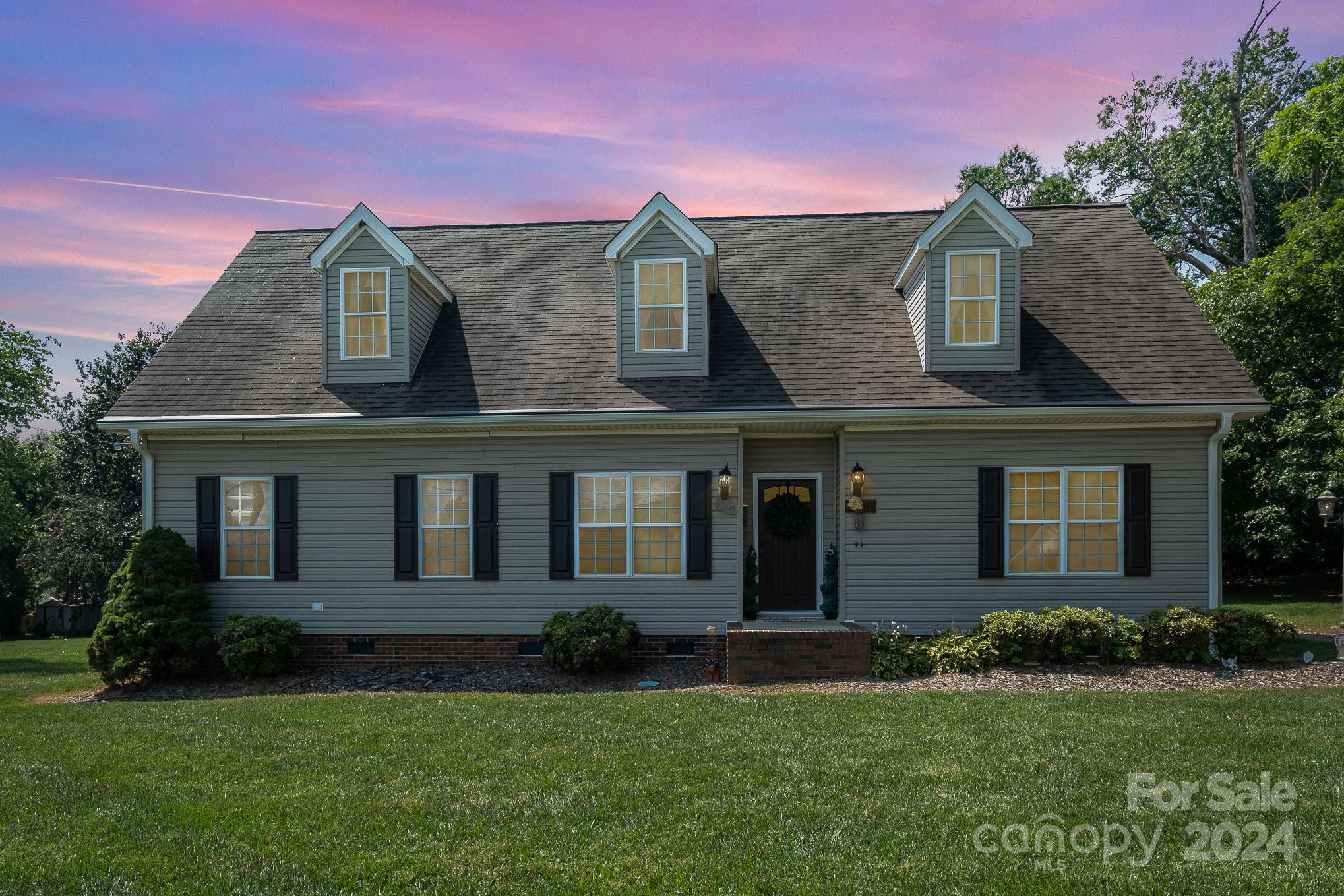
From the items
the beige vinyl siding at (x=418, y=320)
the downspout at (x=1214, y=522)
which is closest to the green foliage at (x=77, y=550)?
the beige vinyl siding at (x=418, y=320)

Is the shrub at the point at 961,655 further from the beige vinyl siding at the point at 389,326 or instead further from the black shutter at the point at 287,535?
the black shutter at the point at 287,535

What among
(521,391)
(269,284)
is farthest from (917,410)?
(269,284)

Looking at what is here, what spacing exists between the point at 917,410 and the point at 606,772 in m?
7.35

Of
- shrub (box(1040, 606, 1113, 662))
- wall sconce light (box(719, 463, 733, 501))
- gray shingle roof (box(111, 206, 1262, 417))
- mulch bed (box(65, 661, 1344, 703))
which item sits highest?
gray shingle roof (box(111, 206, 1262, 417))

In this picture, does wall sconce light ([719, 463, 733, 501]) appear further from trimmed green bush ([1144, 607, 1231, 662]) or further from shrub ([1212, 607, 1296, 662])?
shrub ([1212, 607, 1296, 662])

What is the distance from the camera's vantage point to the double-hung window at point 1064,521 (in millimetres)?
12289

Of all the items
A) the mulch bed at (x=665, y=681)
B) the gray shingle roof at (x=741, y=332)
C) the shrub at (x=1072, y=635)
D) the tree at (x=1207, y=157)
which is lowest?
the mulch bed at (x=665, y=681)

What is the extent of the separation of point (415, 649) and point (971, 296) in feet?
31.4

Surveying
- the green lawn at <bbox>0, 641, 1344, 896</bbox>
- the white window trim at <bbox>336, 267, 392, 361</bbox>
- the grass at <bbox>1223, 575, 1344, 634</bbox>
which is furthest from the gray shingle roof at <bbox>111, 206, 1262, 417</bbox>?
the grass at <bbox>1223, 575, 1344, 634</bbox>

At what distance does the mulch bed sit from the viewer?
10.1 m

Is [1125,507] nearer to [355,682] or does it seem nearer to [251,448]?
[355,682]

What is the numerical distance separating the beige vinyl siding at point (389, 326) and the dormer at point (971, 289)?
25.5 ft

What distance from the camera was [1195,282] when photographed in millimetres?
29406

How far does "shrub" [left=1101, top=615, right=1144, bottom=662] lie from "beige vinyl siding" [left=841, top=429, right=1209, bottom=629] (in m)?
1.04
